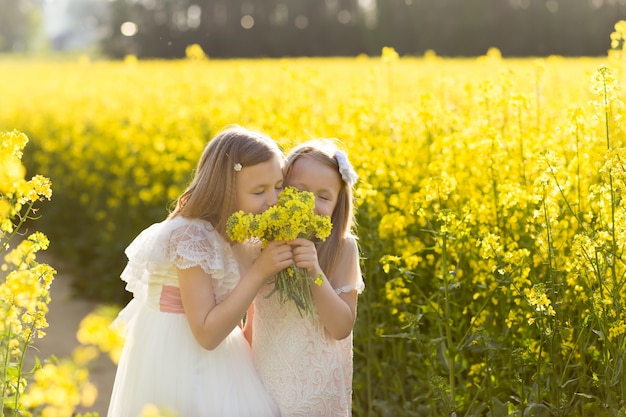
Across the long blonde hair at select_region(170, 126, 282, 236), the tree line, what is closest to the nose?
the long blonde hair at select_region(170, 126, 282, 236)

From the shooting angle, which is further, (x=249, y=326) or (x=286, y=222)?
(x=249, y=326)

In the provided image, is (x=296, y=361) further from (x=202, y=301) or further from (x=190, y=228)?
(x=190, y=228)

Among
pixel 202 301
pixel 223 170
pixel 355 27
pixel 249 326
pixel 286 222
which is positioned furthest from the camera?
pixel 355 27

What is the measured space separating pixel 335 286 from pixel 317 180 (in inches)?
13.1

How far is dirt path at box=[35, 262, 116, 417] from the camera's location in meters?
5.18

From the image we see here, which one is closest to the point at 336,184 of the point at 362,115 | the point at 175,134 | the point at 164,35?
the point at 362,115

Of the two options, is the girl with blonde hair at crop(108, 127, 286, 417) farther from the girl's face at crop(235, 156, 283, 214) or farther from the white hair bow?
the white hair bow

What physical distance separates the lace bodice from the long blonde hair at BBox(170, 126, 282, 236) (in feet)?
0.14

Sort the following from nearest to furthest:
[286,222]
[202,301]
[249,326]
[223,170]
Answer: [286,222] < [202,301] < [223,170] < [249,326]

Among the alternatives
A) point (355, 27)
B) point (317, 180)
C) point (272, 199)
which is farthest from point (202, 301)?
point (355, 27)

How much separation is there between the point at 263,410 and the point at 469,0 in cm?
3050

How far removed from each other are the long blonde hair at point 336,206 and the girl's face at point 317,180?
0.06 ft

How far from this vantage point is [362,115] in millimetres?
4758

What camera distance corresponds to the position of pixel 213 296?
9.36ft
